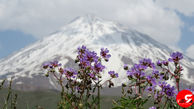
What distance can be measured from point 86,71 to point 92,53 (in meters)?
0.34

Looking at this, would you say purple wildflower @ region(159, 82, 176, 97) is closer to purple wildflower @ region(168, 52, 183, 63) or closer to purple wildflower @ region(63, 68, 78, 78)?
purple wildflower @ region(168, 52, 183, 63)

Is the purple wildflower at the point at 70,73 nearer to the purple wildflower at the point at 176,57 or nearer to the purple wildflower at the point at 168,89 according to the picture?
the purple wildflower at the point at 168,89

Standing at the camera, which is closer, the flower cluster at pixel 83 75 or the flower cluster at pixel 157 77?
the flower cluster at pixel 157 77

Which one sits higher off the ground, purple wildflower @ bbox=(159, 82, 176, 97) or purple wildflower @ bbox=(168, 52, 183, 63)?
purple wildflower @ bbox=(168, 52, 183, 63)

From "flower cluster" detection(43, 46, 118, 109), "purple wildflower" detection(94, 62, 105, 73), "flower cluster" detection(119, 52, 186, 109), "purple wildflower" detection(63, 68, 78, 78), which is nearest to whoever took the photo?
"flower cluster" detection(119, 52, 186, 109)

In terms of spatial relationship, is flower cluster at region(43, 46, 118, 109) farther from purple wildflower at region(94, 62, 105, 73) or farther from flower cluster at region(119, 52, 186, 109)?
flower cluster at region(119, 52, 186, 109)

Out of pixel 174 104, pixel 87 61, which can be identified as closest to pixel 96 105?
pixel 87 61

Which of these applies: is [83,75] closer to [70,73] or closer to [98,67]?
[98,67]

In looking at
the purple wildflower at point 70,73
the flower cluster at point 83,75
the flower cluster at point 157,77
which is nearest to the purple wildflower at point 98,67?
the flower cluster at point 83,75

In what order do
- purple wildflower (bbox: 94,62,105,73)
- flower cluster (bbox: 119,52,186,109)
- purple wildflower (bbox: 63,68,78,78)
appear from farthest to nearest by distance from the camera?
purple wildflower (bbox: 63,68,78,78) < purple wildflower (bbox: 94,62,105,73) < flower cluster (bbox: 119,52,186,109)

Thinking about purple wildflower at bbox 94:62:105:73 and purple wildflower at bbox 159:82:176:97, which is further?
purple wildflower at bbox 94:62:105:73

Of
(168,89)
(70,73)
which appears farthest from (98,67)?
(168,89)

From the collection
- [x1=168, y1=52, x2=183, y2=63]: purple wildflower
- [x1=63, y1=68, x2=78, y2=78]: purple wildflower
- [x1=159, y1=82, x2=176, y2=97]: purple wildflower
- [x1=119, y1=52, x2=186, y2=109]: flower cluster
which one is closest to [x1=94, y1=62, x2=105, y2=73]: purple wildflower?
Result: [x1=63, y1=68, x2=78, y2=78]: purple wildflower

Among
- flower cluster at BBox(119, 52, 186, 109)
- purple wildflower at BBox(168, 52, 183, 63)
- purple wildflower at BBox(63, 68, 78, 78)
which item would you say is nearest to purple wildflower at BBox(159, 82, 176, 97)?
flower cluster at BBox(119, 52, 186, 109)
